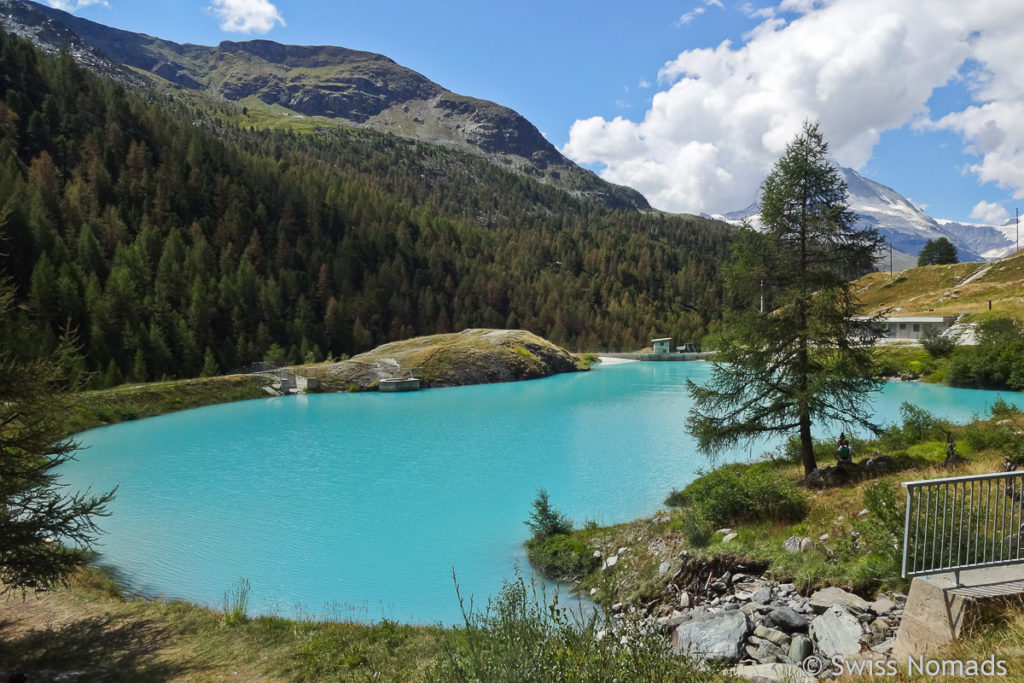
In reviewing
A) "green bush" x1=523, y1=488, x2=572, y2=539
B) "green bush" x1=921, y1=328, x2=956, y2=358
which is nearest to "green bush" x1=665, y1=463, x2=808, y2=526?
"green bush" x1=523, y1=488, x2=572, y2=539

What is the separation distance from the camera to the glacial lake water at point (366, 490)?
13406 millimetres

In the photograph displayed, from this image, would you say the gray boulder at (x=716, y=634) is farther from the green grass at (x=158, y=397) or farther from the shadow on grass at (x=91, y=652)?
the green grass at (x=158, y=397)

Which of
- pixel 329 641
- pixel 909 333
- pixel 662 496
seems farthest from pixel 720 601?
pixel 909 333

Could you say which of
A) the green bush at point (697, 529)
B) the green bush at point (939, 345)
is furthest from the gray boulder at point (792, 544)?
the green bush at point (939, 345)

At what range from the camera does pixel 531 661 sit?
14.1 ft

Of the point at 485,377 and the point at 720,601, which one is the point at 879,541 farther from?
the point at 485,377

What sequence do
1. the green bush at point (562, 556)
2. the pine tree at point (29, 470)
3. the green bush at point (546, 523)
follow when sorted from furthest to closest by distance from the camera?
the green bush at point (546, 523)
the green bush at point (562, 556)
the pine tree at point (29, 470)

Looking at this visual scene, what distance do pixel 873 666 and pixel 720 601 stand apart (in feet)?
13.6

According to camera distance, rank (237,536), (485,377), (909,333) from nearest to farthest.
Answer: (237,536) < (485,377) < (909,333)

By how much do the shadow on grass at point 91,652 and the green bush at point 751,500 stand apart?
424 inches

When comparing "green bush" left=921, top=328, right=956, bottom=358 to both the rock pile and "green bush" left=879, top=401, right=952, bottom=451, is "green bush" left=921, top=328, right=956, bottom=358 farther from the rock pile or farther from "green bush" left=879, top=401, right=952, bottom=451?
the rock pile

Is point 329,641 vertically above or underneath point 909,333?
→ underneath

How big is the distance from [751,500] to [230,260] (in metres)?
79.6

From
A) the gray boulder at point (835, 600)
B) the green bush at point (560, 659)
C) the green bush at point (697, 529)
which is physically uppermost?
the green bush at point (560, 659)
